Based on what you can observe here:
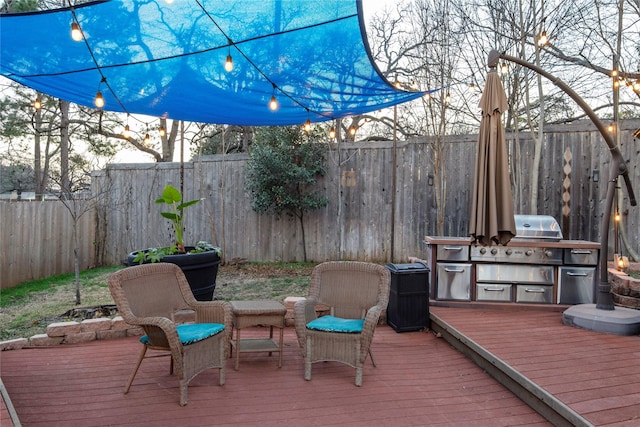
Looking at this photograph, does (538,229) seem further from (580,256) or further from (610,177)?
(610,177)

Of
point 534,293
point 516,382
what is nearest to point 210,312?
point 516,382

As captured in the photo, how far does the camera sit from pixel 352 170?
736cm

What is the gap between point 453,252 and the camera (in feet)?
15.4

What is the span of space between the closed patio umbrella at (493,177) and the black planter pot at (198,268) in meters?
2.79

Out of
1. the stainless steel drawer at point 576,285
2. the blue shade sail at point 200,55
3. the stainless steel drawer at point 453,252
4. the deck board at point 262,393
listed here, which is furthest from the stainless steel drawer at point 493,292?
the blue shade sail at point 200,55

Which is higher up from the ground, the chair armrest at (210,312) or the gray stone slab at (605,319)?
the chair armrest at (210,312)

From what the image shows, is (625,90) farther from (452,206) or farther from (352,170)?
(352,170)

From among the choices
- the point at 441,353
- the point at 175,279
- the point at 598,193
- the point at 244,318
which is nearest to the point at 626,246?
the point at 598,193

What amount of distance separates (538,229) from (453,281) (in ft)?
3.65

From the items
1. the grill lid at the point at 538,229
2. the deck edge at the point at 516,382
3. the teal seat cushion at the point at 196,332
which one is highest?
the grill lid at the point at 538,229

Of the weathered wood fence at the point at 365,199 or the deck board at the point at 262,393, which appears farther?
the weathered wood fence at the point at 365,199

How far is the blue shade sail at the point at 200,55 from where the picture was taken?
3027 mm

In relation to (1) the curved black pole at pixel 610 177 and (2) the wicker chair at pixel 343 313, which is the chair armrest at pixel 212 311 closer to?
(2) the wicker chair at pixel 343 313

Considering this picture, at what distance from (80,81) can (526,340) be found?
15.7ft
